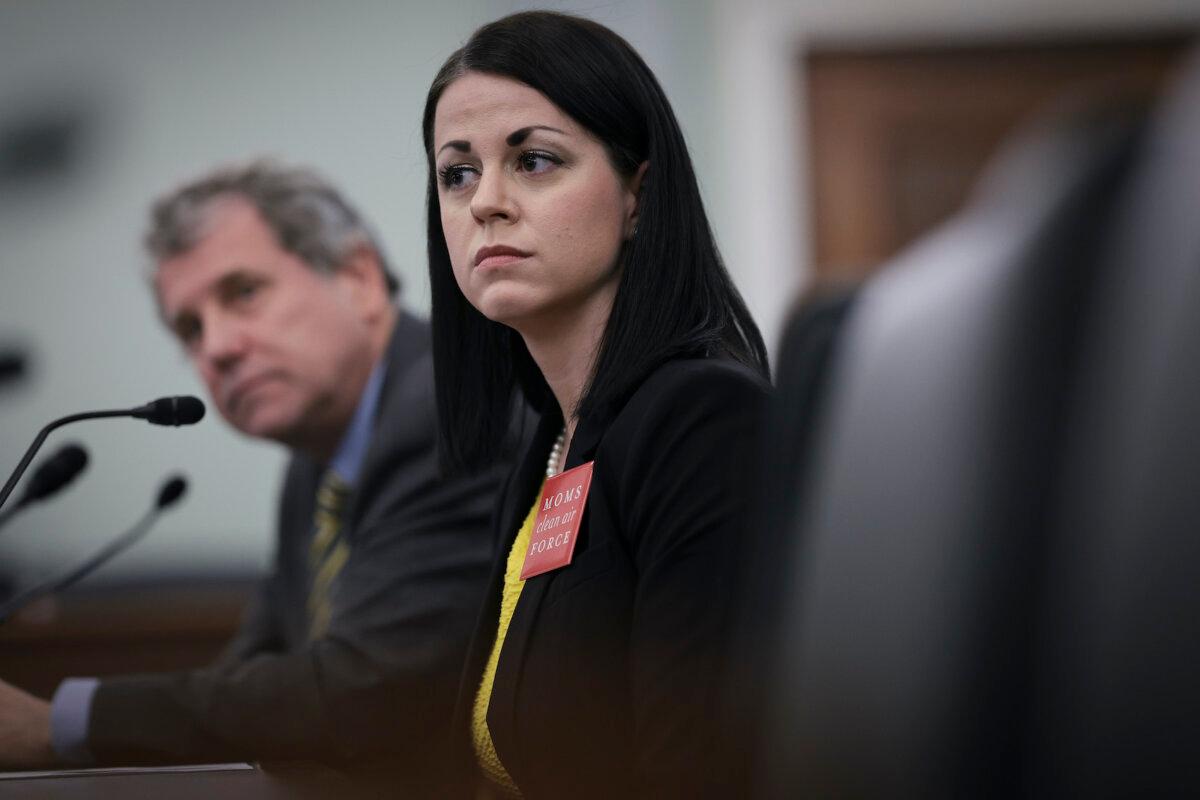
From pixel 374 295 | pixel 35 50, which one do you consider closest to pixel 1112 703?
pixel 374 295

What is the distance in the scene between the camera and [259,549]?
311 cm

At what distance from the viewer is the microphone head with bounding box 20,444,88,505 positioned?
1.42 meters

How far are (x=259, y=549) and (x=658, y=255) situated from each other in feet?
7.06

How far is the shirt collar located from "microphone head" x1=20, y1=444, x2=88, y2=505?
0.56 metres

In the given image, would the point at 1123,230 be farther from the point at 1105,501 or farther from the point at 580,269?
the point at 580,269

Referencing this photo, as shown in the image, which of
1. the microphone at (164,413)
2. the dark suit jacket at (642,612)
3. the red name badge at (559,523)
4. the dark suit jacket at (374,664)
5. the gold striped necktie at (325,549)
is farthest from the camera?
the gold striped necktie at (325,549)

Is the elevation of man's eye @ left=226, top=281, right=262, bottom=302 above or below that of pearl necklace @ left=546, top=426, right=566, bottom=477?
above

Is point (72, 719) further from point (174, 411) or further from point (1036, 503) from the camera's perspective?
point (1036, 503)

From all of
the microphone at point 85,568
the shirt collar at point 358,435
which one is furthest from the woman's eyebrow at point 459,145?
the shirt collar at point 358,435

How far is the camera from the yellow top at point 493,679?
1.21 metres

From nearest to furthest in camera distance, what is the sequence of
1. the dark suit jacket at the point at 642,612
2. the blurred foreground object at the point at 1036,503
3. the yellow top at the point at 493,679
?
the blurred foreground object at the point at 1036,503, the dark suit jacket at the point at 642,612, the yellow top at the point at 493,679

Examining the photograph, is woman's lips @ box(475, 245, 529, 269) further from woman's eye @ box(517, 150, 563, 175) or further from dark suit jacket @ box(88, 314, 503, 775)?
dark suit jacket @ box(88, 314, 503, 775)

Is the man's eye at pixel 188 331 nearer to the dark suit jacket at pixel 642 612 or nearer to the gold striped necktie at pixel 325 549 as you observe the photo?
the gold striped necktie at pixel 325 549

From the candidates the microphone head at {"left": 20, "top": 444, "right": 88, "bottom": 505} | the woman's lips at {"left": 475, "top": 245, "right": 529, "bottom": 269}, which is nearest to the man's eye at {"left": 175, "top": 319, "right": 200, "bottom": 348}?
the microphone head at {"left": 20, "top": 444, "right": 88, "bottom": 505}
